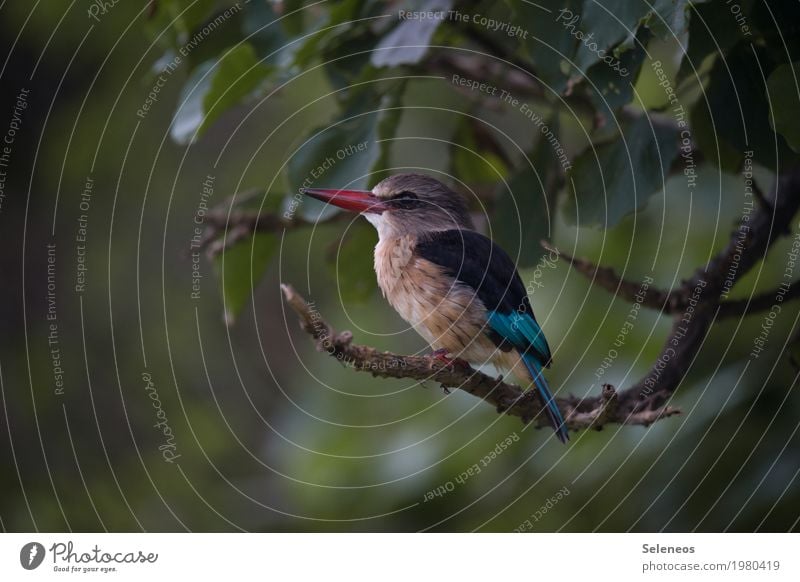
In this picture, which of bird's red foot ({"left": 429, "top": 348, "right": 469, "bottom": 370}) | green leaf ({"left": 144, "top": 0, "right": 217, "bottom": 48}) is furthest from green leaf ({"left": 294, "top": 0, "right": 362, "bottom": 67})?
bird's red foot ({"left": 429, "top": 348, "right": 469, "bottom": 370})

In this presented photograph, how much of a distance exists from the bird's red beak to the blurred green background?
0.12 ft

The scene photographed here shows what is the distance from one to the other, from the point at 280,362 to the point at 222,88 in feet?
4.18

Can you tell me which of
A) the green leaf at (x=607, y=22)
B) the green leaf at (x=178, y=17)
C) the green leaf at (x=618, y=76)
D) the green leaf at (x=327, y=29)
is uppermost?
the green leaf at (x=178, y=17)

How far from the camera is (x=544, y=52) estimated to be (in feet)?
4.11

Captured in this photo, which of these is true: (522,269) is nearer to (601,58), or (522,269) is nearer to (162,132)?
(601,58)

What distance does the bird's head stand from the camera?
1.43m

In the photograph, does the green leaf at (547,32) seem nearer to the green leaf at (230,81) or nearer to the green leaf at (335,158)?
the green leaf at (335,158)

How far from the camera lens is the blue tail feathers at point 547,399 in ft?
4.41

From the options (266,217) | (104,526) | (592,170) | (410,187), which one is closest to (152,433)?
(104,526)

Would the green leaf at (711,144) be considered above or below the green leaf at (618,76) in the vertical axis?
below

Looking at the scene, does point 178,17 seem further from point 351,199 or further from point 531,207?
point 531,207

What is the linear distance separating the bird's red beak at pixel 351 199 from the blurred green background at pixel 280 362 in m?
0.04

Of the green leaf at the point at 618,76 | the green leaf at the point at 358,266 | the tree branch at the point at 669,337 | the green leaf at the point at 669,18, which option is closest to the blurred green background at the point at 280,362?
the green leaf at the point at 358,266

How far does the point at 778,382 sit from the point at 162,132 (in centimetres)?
128
